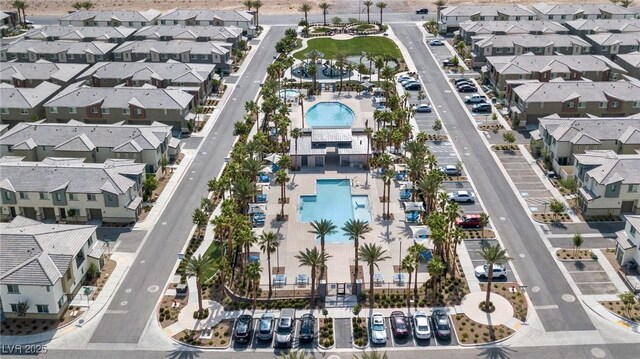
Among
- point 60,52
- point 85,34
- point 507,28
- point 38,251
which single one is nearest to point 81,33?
point 85,34

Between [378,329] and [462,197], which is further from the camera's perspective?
[462,197]

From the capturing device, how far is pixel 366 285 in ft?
235

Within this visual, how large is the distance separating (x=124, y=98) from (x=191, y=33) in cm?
4369

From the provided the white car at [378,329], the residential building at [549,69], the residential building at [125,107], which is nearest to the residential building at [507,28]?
the residential building at [549,69]

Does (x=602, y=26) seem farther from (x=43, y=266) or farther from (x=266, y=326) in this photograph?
(x=43, y=266)

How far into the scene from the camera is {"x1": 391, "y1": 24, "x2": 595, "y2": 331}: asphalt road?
2635 inches

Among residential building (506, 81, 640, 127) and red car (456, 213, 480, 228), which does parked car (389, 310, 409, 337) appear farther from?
residential building (506, 81, 640, 127)

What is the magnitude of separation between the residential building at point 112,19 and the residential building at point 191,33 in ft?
31.7

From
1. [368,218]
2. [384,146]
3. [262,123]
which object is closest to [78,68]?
[262,123]

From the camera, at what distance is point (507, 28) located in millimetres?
150875

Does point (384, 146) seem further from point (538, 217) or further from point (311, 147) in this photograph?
point (538, 217)

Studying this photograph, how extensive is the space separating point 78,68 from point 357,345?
9559 cm

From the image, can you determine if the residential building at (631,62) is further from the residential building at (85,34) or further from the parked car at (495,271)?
the residential building at (85,34)

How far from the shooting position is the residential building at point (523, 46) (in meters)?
139
